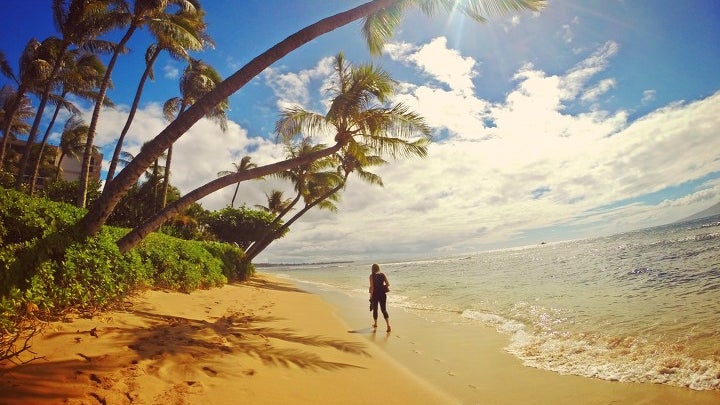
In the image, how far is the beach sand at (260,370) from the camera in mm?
3373

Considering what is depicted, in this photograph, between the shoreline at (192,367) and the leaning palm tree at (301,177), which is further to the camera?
the leaning palm tree at (301,177)

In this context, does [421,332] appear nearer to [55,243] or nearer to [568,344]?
[568,344]

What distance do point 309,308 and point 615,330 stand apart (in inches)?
317

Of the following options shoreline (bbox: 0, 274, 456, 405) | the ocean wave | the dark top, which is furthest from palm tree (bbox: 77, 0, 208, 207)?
the ocean wave

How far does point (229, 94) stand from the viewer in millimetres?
6477

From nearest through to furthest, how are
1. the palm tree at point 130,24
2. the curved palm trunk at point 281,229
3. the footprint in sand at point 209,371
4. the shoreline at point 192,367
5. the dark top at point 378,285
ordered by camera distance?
the shoreline at point 192,367 < the footprint in sand at point 209,371 < the dark top at point 378,285 < the palm tree at point 130,24 < the curved palm trunk at point 281,229

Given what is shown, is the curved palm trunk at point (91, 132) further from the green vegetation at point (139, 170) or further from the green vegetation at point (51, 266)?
the green vegetation at point (51, 266)

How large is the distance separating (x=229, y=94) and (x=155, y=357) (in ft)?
14.8

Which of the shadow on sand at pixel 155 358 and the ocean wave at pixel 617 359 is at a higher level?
the shadow on sand at pixel 155 358

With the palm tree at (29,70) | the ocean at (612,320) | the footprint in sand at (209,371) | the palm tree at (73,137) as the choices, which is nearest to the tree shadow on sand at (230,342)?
the footprint in sand at (209,371)

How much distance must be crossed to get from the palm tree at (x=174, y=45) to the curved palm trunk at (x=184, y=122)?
1024 centimetres

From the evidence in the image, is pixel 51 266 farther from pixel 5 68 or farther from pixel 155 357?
pixel 5 68

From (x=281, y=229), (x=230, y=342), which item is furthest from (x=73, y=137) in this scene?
(x=230, y=342)

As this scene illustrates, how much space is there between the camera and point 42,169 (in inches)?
1462
